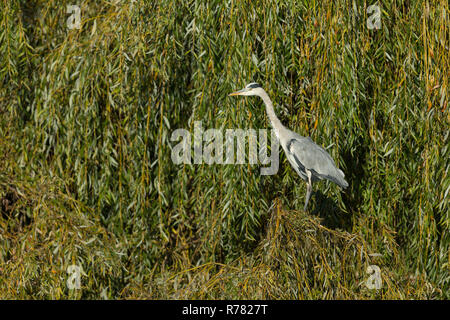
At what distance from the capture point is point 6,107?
4.15 metres

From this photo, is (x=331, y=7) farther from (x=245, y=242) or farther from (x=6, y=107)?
(x=6, y=107)

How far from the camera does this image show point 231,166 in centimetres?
358
